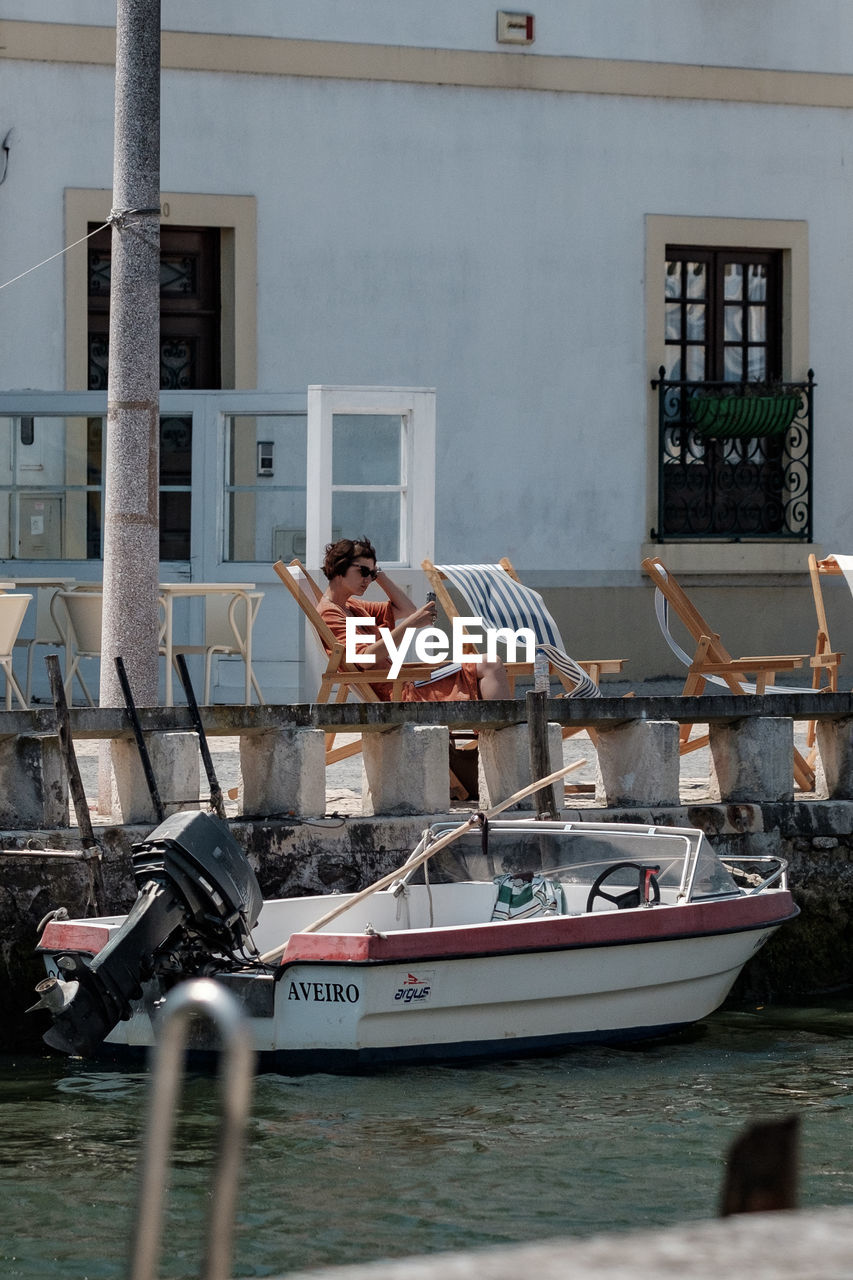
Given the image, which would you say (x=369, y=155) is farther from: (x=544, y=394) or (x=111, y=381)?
(x=111, y=381)

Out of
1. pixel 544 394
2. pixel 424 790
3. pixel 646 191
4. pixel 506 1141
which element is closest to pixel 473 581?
pixel 424 790

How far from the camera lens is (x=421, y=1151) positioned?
655 centimetres

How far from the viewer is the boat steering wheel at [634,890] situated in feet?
26.8

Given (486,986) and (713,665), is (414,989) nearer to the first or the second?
(486,986)

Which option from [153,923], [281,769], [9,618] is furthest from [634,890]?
[9,618]

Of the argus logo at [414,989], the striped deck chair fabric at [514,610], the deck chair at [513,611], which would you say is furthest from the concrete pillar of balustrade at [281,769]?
the striped deck chair fabric at [514,610]

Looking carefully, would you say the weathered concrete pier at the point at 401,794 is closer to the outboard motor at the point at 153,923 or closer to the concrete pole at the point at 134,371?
the concrete pole at the point at 134,371

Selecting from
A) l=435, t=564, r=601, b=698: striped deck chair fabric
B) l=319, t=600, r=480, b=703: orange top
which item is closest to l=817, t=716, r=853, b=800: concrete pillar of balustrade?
l=435, t=564, r=601, b=698: striped deck chair fabric

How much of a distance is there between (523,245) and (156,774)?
27.5ft

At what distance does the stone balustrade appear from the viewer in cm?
808

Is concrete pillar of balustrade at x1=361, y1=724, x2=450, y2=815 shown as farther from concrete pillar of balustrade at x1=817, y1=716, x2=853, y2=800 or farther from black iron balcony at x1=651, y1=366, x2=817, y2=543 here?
black iron balcony at x1=651, y1=366, x2=817, y2=543

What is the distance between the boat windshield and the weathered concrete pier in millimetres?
343

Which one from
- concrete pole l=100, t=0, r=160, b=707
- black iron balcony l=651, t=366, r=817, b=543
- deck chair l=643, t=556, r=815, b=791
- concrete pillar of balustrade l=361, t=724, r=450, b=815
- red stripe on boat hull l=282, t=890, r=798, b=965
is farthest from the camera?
black iron balcony l=651, t=366, r=817, b=543

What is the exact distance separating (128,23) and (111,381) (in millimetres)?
1563
